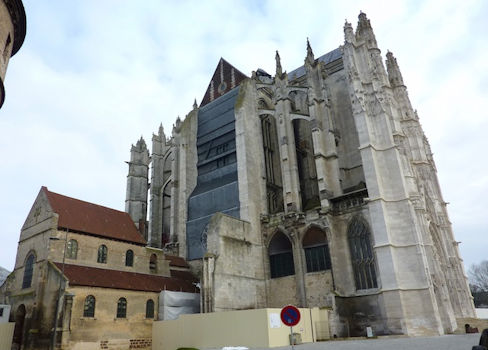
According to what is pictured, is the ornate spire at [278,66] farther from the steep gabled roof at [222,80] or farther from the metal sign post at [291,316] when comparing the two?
the metal sign post at [291,316]

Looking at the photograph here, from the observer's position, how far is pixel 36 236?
24.9 meters

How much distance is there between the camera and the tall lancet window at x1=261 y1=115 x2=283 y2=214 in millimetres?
32875

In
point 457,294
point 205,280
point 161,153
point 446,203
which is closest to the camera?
point 205,280

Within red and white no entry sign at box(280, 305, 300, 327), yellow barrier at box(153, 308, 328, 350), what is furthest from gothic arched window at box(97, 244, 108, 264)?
red and white no entry sign at box(280, 305, 300, 327)

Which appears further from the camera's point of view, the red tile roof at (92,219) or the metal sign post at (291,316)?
the red tile roof at (92,219)

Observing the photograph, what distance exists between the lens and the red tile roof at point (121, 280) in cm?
2222

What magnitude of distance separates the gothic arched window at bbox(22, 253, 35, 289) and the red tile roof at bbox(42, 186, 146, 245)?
3.19 metres

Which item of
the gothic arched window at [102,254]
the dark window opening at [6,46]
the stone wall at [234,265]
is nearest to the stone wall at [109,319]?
the gothic arched window at [102,254]

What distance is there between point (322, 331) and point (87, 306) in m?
13.4

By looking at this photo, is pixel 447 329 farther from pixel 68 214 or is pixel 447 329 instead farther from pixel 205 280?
pixel 68 214

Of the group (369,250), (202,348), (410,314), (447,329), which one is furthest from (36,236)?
(447,329)

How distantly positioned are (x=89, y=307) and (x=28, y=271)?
607cm

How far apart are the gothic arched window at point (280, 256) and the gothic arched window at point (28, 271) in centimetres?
1605

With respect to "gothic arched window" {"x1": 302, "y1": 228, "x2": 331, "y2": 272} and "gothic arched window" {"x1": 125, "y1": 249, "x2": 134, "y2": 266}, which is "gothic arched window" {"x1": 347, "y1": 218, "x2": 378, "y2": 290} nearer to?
"gothic arched window" {"x1": 302, "y1": 228, "x2": 331, "y2": 272}
